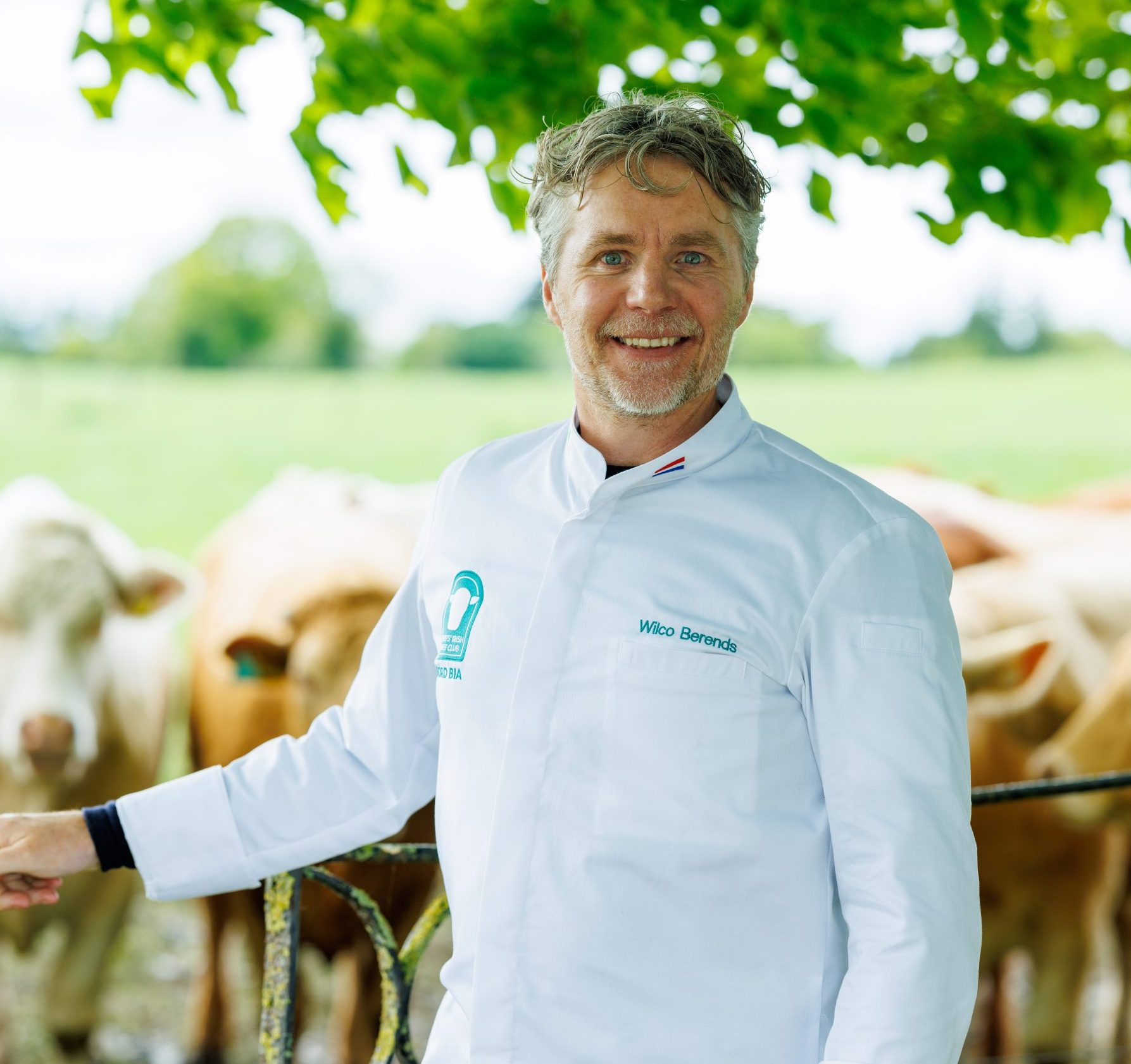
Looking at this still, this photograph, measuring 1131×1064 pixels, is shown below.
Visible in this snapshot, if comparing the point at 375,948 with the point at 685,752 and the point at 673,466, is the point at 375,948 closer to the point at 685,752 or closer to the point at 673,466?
the point at 685,752

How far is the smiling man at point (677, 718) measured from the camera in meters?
1.15

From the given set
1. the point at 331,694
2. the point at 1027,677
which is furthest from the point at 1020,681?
the point at 331,694

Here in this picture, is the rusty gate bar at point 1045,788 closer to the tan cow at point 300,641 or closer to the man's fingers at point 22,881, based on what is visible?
the man's fingers at point 22,881

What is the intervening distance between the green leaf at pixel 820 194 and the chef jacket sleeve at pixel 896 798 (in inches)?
54.3

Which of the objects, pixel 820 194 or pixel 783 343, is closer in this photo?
pixel 820 194

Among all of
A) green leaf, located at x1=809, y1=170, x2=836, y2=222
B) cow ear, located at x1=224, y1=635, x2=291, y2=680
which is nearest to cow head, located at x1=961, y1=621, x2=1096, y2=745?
green leaf, located at x1=809, y1=170, x2=836, y2=222

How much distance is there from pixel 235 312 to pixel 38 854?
5122mm

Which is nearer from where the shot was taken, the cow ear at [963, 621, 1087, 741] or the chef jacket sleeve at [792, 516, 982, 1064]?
the chef jacket sleeve at [792, 516, 982, 1064]

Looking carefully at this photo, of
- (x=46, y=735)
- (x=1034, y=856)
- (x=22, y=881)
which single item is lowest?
(x=1034, y=856)

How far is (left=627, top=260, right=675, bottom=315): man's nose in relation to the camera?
132 cm

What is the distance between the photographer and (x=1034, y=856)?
364cm

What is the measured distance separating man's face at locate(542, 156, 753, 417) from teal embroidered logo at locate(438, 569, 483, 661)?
241 mm

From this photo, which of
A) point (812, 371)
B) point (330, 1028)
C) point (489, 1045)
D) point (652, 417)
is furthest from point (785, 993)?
point (812, 371)

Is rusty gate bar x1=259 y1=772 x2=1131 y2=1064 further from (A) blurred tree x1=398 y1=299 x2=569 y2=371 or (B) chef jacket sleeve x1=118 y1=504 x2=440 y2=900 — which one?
(A) blurred tree x1=398 y1=299 x2=569 y2=371
